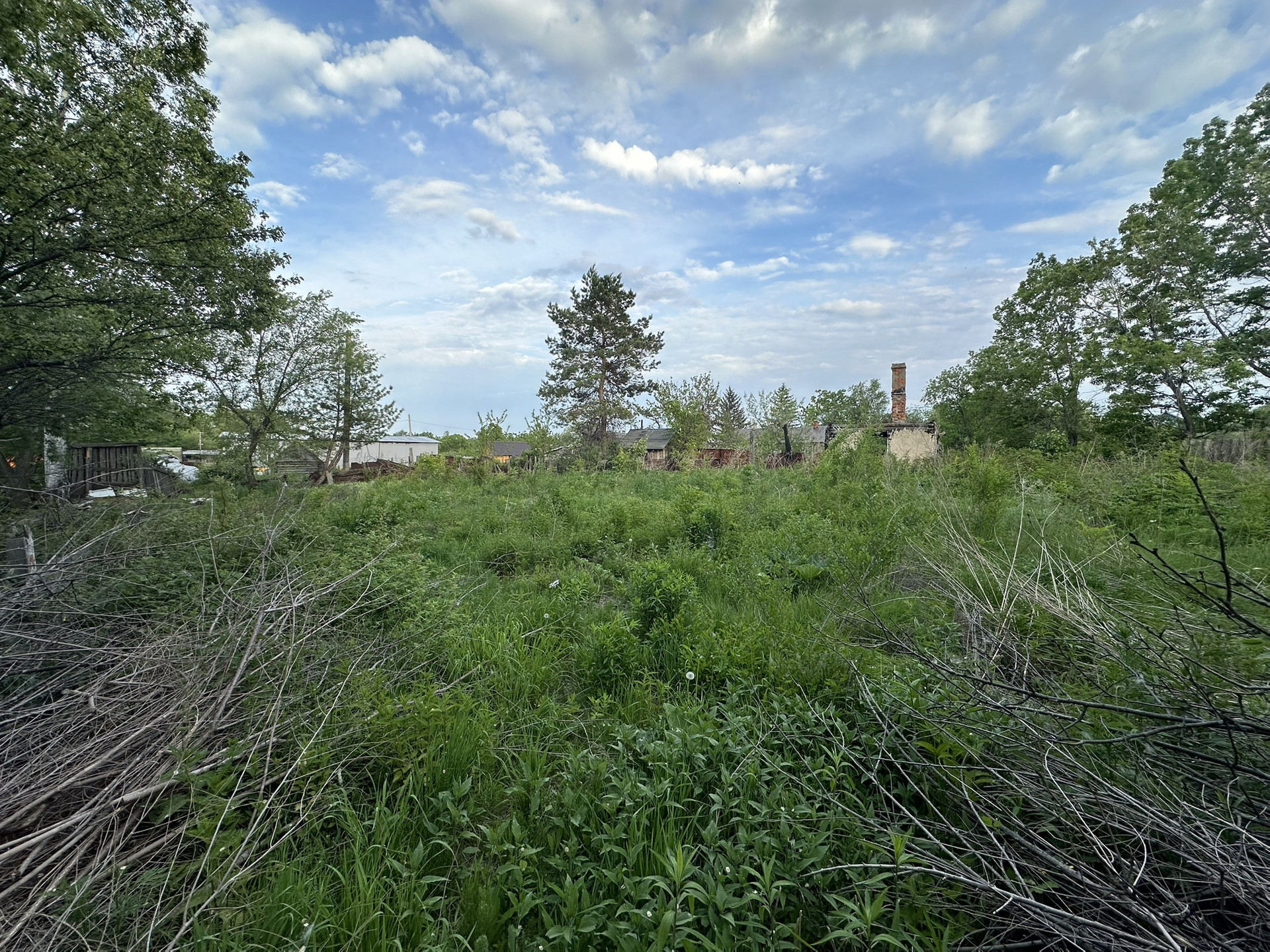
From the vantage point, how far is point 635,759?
2.33 meters

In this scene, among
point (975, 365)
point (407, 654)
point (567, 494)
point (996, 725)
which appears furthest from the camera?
point (975, 365)

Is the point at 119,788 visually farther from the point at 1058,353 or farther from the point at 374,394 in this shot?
the point at 1058,353

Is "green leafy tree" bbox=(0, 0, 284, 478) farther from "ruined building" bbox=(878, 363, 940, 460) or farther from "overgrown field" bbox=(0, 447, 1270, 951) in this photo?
"ruined building" bbox=(878, 363, 940, 460)

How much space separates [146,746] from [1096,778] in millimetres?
3552

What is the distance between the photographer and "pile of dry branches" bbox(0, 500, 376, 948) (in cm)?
163

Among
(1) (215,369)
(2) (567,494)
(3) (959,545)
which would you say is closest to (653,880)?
(3) (959,545)

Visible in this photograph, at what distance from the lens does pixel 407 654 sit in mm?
3221

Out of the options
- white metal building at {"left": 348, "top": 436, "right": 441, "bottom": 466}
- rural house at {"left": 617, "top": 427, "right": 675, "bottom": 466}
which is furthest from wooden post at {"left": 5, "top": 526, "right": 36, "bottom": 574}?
white metal building at {"left": 348, "top": 436, "right": 441, "bottom": 466}

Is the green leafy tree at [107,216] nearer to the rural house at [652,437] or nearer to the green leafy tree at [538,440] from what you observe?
the green leafy tree at [538,440]

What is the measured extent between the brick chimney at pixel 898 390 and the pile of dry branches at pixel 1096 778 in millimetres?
31306

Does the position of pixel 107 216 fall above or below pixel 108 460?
above

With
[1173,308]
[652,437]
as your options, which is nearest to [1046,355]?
[1173,308]

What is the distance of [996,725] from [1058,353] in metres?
27.4

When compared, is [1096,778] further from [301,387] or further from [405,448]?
[405,448]
